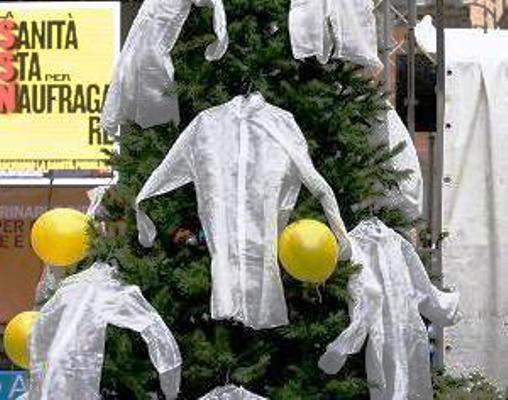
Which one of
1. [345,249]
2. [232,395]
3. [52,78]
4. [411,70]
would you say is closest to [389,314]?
[345,249]

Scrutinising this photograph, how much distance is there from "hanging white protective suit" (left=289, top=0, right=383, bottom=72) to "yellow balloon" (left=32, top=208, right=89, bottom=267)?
0.93 m

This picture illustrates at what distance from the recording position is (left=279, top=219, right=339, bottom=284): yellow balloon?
337cm

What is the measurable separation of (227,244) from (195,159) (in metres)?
0.30

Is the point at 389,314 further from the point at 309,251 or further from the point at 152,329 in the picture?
the point at 152,329

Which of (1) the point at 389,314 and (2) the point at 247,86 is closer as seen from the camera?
(1) the point at 389,314

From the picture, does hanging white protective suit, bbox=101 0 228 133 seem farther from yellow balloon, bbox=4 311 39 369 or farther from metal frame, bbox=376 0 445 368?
metal frame, bbox=376 0 445 368

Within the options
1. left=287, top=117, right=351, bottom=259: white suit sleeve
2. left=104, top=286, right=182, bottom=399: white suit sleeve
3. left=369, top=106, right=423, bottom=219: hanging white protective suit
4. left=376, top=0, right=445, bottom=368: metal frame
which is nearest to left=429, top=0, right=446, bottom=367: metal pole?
left=376, top=0, right=445, bottom=368: metal frame

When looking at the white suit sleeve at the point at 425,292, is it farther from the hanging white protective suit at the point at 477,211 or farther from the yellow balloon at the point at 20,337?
the hanging white protective suit at the point at 477,211

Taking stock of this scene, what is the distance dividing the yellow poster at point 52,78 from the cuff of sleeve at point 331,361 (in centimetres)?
493

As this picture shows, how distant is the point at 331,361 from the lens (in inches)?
140

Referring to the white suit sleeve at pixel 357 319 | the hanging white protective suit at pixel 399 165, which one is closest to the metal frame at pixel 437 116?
the hanging white protective suit at pixel 399 165

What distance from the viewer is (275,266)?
3562 mm

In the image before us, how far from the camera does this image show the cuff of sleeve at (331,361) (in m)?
3.55

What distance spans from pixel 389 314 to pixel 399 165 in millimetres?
639
